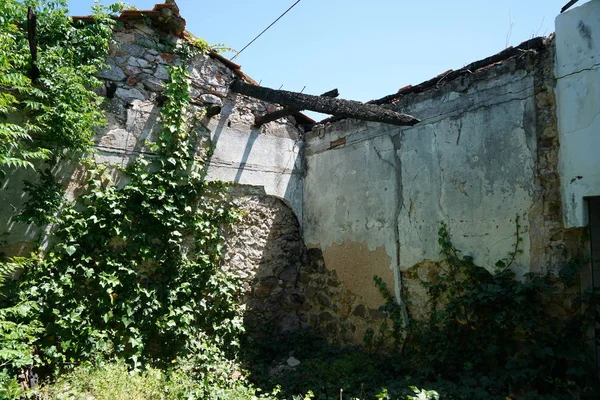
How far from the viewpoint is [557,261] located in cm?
386

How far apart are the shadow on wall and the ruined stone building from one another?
0.02m

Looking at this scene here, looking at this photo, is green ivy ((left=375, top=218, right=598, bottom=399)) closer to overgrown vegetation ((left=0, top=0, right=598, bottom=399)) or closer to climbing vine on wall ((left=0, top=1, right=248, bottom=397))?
overgrown vegetation ((left=0, top=0, right=598, bottom=399))

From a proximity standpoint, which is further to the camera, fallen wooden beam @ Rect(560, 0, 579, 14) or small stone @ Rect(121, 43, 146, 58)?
small stone @ Rect(121, 43, 146, 58)

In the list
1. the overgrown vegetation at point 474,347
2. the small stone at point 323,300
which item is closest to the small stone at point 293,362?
the overgrown vegetation at point 474,347

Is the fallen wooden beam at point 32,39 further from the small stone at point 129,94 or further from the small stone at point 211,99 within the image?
the small stone at point 211,99

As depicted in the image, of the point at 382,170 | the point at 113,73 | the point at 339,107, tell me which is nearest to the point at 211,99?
the point at 113,73

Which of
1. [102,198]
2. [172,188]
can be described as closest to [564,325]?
[172,188]

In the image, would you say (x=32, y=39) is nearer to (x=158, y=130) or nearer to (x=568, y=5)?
(x=158, y=130)

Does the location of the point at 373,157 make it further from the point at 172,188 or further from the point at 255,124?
the point at 172,188

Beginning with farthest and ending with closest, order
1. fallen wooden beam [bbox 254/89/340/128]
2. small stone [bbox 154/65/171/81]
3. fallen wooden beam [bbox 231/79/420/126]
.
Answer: fallen wooden beam [bbox 254/89/340/128] < small stone [bbox 154/65/171/81] < fallen wooden beam [bbox 231/79/420/126]

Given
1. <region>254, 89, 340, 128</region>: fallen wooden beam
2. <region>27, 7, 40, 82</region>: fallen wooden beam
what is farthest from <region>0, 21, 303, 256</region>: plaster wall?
<region>27, 7, 40, 82</region>: fallen wooden beam

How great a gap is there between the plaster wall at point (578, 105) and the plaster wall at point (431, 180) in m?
0.24

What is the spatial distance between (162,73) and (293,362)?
4.11m

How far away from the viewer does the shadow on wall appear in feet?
19.3
